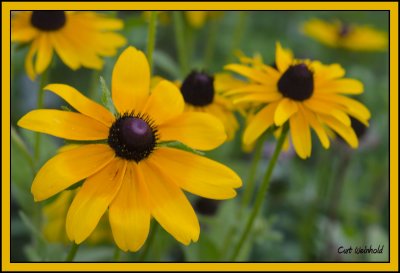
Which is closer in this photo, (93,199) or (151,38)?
(93,199)

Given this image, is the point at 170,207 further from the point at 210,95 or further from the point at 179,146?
the point at 210,95

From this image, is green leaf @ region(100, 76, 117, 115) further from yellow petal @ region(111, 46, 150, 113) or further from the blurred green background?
the blurred green background

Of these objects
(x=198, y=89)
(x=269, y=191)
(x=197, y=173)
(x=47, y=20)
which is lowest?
(x=269, y=191)

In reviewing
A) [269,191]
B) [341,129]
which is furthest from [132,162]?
[269,191]

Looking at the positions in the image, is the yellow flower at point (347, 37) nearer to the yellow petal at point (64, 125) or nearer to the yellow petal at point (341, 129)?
the yellow petal at point (341, 129)

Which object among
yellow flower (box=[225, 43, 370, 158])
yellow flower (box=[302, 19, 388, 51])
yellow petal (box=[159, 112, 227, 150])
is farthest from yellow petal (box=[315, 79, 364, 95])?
yellow flower (box=[302, 19, 388, 51])

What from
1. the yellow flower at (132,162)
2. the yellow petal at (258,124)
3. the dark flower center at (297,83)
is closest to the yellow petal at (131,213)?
the yellow flower at (132,162)
